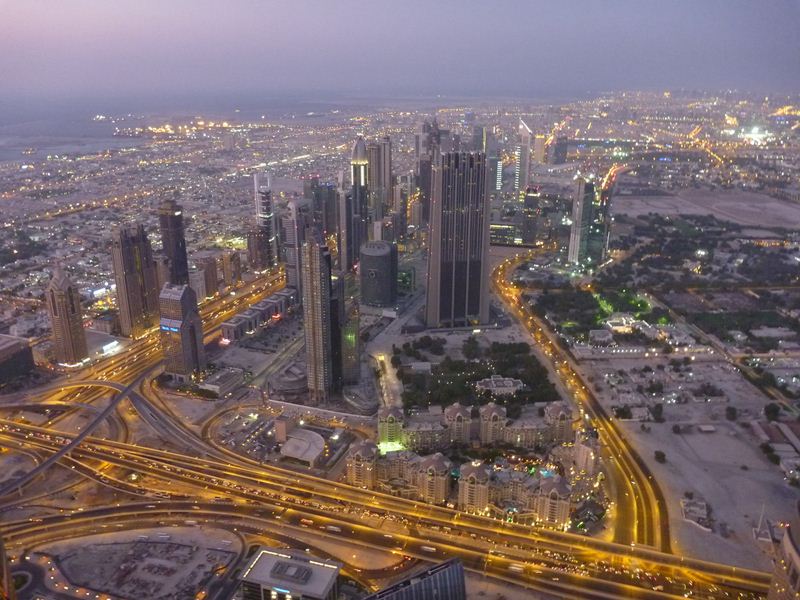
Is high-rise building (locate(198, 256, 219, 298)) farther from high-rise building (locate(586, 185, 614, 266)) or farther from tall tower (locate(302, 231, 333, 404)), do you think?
high-rise building (locate(586, 185, 614, 266))

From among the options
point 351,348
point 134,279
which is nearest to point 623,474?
point 351,348

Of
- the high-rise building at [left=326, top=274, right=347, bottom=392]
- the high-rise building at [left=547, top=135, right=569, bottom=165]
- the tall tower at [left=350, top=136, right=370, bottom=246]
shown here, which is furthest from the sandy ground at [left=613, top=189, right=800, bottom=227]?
the high-rise building at [left=326, top=274, right=347, bottom=392]

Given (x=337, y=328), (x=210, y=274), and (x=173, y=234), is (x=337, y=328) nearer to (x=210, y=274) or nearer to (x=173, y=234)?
(x=173, y=234)

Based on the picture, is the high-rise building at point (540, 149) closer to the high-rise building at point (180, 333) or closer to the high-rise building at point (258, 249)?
the high-rise building at point (258, 249)

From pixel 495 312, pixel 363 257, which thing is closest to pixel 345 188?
pixel 363 257

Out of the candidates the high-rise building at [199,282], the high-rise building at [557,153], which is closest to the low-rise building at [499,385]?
the high-rise building at [199,282]

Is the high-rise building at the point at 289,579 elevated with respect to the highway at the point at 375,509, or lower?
elevated
